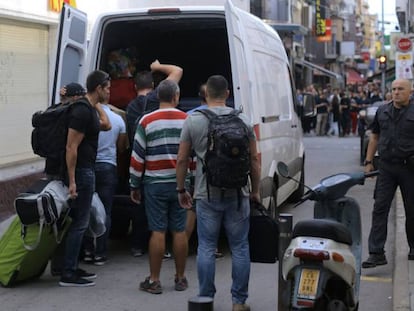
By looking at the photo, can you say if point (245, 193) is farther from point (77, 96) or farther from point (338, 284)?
point (77, 96)

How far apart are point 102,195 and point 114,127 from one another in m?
0.67

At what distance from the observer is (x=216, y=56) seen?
390 inches

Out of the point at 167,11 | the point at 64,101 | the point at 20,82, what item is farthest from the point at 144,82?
the point at 20,82

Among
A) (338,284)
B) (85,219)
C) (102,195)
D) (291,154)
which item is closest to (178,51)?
(291,154)

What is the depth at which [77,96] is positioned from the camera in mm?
6746

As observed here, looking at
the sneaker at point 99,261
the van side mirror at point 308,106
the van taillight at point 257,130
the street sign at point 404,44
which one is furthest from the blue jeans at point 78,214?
the street sign at point 404,44

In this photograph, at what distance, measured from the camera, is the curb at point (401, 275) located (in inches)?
241

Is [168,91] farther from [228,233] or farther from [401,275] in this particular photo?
[401,275]

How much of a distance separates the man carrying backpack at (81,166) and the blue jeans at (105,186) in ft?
2.15

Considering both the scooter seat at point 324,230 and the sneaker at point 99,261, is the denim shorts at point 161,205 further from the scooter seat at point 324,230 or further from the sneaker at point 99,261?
the scooter seat at point 324,230

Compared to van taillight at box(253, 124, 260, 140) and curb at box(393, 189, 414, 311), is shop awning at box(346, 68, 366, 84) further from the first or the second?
van taillight at box(253, 124, 260, 140)

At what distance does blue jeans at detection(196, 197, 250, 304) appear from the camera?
5664mm

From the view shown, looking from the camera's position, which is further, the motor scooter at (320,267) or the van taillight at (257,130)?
the van taillight at (257,130)

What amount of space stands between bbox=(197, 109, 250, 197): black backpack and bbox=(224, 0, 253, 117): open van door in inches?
73.7
